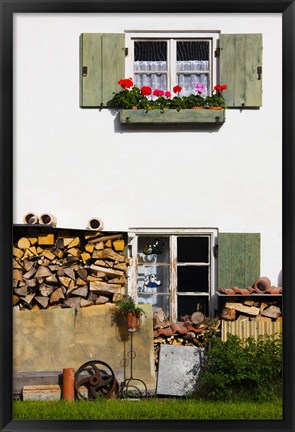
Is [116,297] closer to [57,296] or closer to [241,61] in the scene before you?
[57,296]

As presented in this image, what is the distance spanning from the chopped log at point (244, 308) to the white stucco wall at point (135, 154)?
0.48 m

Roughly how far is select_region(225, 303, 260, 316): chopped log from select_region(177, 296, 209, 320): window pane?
42 cm

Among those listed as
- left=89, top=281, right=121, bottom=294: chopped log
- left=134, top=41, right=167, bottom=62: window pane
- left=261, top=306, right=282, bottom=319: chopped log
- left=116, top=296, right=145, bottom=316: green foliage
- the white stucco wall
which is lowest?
left=261, top=306, right=282, bottom=319: chopped log

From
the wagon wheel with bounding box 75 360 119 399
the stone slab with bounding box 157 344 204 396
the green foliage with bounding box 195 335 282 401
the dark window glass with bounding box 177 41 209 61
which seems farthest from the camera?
the dark window glass with bounding box 177 41 209 61

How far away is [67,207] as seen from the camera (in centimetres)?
912

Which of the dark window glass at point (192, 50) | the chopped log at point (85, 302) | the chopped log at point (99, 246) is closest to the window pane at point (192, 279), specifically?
the chopped log at point (99, 246)

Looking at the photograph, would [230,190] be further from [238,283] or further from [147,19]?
[147,19]

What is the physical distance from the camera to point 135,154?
30.2 feet

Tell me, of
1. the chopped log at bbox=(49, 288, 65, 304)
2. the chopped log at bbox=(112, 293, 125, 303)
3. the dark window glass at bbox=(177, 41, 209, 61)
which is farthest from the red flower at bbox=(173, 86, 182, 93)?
the chopped log at bbox=(49, 288, 65, 304)

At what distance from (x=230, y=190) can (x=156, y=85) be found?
1587 mm

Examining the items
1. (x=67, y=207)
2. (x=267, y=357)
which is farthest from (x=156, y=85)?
(x=267, y=357)

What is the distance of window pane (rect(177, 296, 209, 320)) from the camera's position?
923 centimetres

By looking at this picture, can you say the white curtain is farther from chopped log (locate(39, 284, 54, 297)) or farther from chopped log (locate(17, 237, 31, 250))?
chopped log (locate(39, 284, 54, 297))

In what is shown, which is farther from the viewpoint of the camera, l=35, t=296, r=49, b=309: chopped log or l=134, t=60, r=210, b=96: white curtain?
l=134, t=60, r=210, b=96: white curtain
